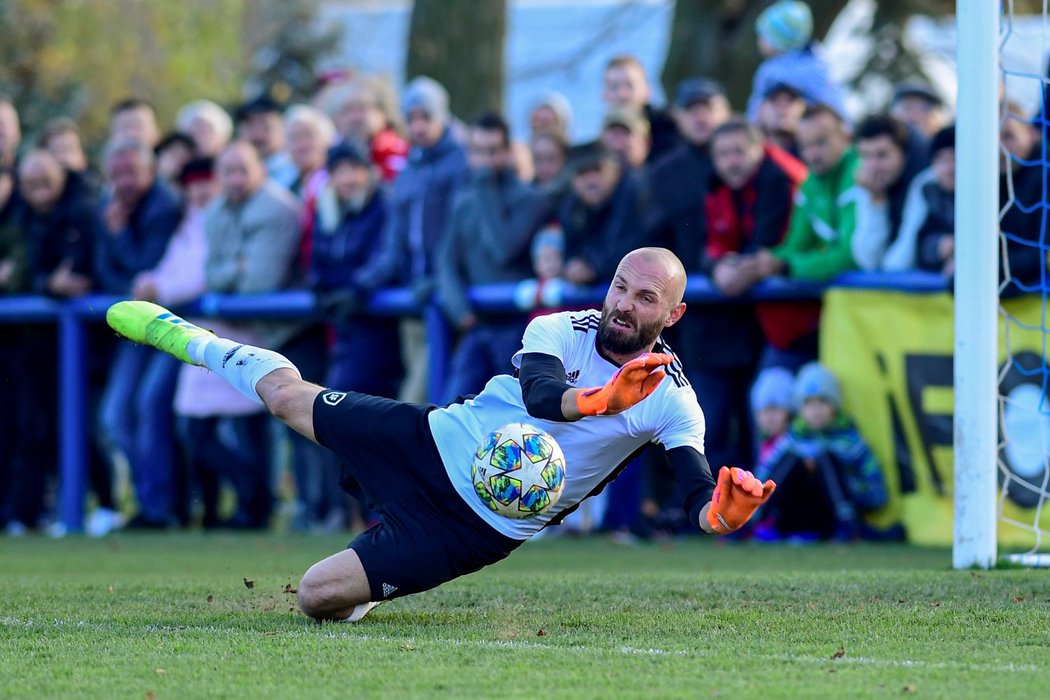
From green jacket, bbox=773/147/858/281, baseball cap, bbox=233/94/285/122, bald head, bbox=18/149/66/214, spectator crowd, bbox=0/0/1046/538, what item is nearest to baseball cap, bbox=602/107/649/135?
spectator crowd, bbox=0/0/1046/538

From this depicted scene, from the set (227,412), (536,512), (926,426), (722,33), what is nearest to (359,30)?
(722,33)

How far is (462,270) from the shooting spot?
1272cm

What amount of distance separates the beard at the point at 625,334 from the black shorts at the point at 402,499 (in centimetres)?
88

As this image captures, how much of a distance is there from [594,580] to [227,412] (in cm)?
580

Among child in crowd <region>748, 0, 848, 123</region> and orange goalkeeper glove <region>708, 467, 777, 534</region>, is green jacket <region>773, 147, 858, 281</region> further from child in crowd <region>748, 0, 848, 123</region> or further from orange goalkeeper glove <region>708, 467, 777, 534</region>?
orange goalkeeper glove <region>708, 467, 777, 534</region>

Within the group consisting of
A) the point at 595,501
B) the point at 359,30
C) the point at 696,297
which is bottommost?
the point at 595,501

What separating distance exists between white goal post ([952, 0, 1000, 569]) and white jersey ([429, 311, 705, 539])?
235cm

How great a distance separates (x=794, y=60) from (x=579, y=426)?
278 inches

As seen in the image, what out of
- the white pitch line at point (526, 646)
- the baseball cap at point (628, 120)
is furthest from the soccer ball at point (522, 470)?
the baseball cap at point (628, 120)

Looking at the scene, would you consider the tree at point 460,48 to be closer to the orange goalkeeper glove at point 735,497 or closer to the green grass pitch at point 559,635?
the green grass pitch at point 559,635

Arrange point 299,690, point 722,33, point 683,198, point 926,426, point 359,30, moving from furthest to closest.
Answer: point 359,30, point 722,33, point 683,198, point 926,426, point 299,690

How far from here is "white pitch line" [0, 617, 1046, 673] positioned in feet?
18.1

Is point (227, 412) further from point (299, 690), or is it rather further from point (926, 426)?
point (299, 690)

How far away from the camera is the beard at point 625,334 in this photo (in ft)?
21.4
